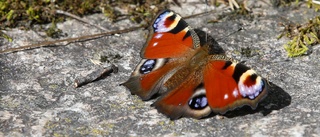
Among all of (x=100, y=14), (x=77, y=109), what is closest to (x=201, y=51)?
(x=77, y=109)

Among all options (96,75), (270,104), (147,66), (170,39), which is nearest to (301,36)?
(270,104)

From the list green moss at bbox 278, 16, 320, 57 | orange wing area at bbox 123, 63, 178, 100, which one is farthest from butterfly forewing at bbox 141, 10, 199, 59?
green moss at bbox 278, 16, 320, 57

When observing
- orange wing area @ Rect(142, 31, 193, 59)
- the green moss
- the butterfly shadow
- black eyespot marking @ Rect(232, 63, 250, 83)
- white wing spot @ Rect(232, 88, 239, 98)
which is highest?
black eyespot marking @ Rect(232, 63, 250, 83)

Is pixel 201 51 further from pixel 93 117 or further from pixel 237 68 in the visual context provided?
pixel 93 117

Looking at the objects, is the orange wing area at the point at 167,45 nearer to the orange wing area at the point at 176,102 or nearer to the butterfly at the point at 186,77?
the butterfly at the point at 186,77

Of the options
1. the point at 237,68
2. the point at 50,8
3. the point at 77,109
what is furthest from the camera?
the point at 50,8

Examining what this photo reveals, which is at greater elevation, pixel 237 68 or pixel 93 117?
pixel 237 68

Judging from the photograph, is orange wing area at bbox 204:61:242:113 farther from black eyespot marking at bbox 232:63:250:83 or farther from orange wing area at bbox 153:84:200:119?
orange wing area at bbox 153:84:200:119
